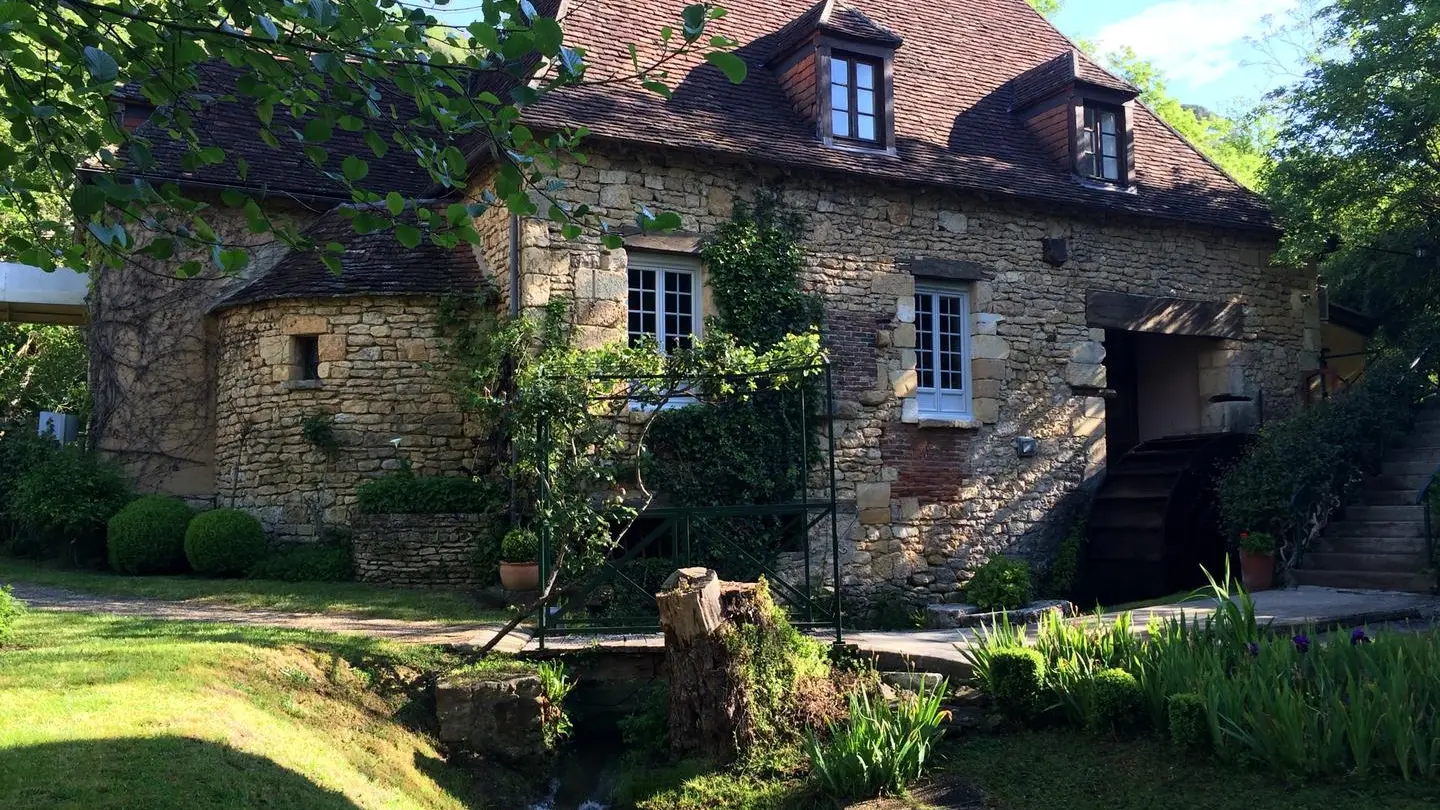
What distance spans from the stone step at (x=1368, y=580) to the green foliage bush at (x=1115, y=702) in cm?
603

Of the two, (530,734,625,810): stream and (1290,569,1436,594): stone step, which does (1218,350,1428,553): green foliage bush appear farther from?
(530,734,625,810): stream

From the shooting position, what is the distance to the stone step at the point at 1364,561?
35.9 ft

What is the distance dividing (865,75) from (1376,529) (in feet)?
23.8

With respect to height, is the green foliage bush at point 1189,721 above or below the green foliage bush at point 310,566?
below

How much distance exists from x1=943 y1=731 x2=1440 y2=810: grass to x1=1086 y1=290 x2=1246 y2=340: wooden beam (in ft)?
26.9

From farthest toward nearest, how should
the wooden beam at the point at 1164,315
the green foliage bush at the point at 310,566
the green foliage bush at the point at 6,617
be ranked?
the wooden beam at the point at 1164,315 < the green foliage bush at the point at 310,566 < the green foliage bush at the point at 6,617

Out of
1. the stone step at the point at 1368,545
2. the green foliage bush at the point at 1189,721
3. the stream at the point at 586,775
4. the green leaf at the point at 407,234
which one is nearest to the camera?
the green leaf at the point at 407,234

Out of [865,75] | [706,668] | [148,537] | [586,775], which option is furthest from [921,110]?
[148,537]

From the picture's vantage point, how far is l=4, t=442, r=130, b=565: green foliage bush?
13.0 metres

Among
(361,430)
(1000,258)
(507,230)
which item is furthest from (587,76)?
(1000,258)

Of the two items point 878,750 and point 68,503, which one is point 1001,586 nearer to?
point 878,750

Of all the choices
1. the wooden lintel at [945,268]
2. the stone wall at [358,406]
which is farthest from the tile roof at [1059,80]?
the stone wall at [358,406]

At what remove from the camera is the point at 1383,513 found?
466 inches

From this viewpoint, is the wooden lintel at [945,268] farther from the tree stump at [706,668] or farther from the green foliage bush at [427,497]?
the tree stump at [706,668]
